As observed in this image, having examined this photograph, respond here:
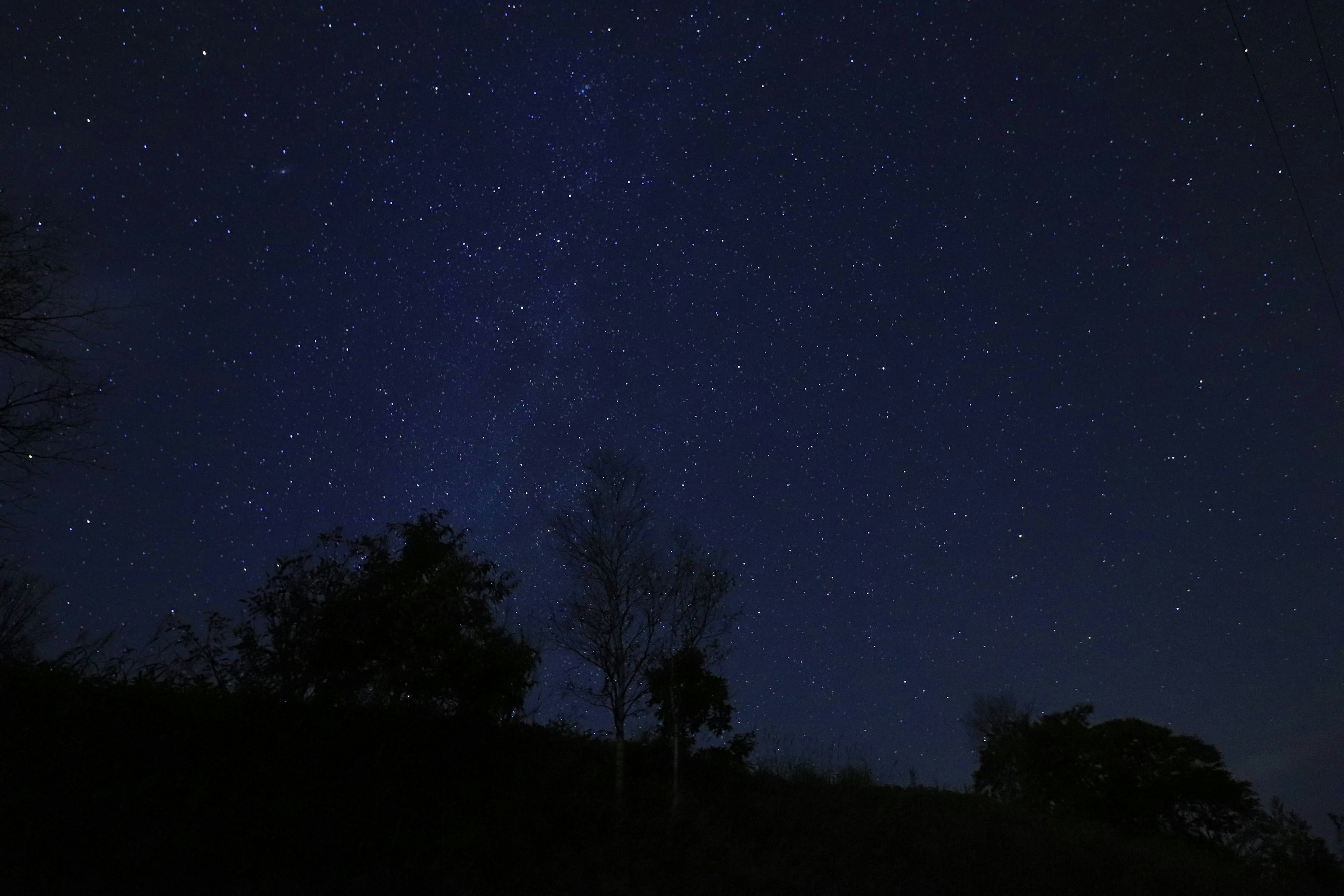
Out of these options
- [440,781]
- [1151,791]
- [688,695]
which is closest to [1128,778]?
[1151,791]

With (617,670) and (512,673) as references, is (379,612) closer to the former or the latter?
(512,673)

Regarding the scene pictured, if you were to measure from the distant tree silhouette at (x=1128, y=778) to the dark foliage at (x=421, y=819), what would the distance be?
384 inches

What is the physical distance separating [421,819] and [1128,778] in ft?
95.6

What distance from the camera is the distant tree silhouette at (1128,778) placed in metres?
29.9

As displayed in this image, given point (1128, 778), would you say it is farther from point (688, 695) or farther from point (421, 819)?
point (421, 819)

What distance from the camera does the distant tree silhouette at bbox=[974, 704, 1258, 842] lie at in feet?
98.2

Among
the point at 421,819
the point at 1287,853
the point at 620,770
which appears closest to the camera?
the point at 421,819

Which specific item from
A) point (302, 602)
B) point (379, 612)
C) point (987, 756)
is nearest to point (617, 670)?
point (379, 612)

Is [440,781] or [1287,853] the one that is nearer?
[440,781]

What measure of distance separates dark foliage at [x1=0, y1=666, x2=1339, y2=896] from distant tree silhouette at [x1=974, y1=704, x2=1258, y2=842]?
9.76 metres

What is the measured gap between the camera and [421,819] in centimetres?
1395

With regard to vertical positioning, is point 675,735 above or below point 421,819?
above

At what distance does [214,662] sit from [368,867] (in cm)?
534

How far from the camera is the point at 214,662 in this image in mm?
14742
